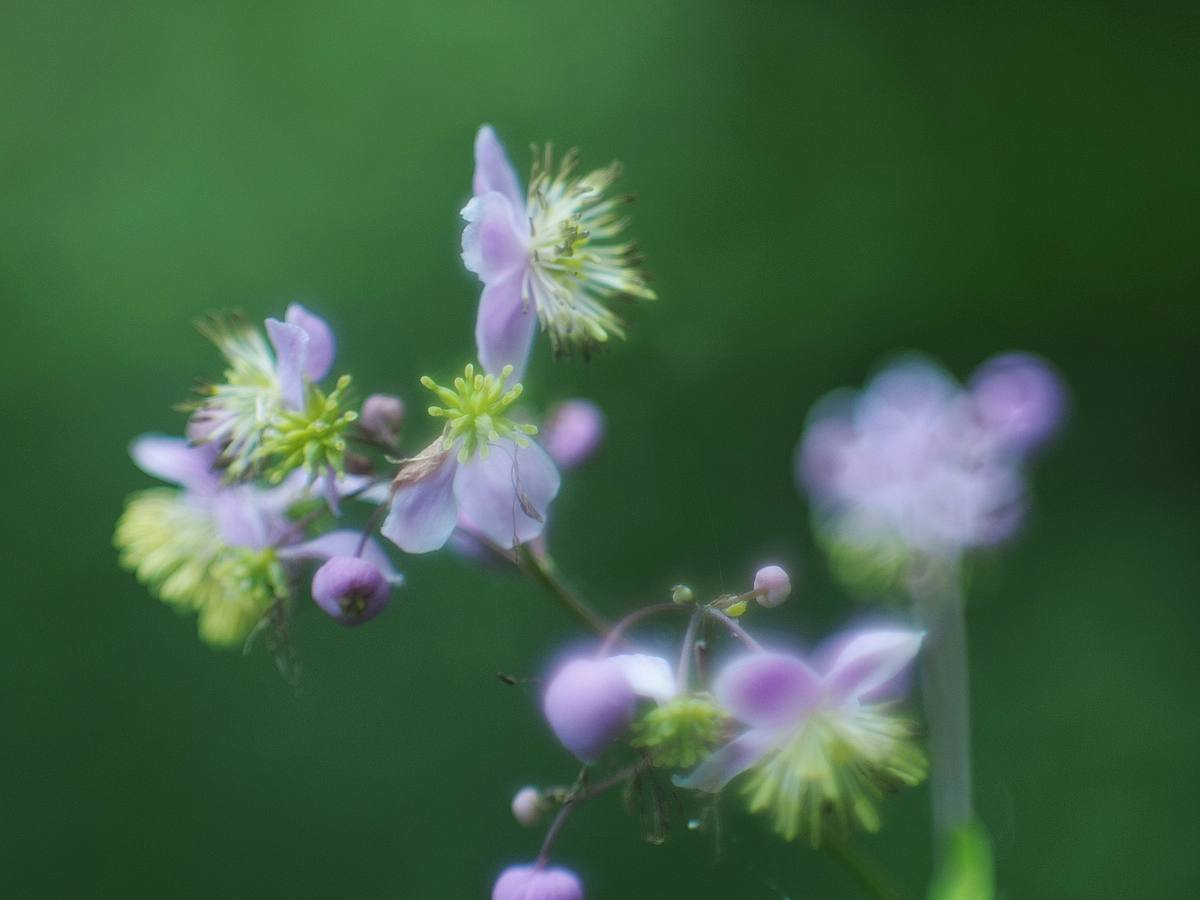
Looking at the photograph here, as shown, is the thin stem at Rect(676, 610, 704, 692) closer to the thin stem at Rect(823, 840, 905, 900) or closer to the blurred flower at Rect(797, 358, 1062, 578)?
the thin stem at Rect(823, 840, 905, 900)

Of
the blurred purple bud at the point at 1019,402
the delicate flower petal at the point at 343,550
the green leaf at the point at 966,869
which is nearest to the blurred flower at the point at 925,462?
the blurred purple bud at the point at 1019,402

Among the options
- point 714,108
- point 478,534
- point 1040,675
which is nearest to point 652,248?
point 714,108

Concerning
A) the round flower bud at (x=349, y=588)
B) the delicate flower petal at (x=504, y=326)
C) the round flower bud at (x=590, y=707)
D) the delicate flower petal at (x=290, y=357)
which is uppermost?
the delicate flower petal at (x=504, y=326)

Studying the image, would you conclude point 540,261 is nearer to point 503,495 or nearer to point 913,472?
point 503,495

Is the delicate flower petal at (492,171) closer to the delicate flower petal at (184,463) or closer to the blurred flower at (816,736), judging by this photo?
the delicate flower petal at (184,463)

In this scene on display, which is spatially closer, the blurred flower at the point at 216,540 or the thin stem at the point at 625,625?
the thin stem at the point at 625,625

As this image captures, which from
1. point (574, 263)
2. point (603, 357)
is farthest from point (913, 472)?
point (603, 357)
